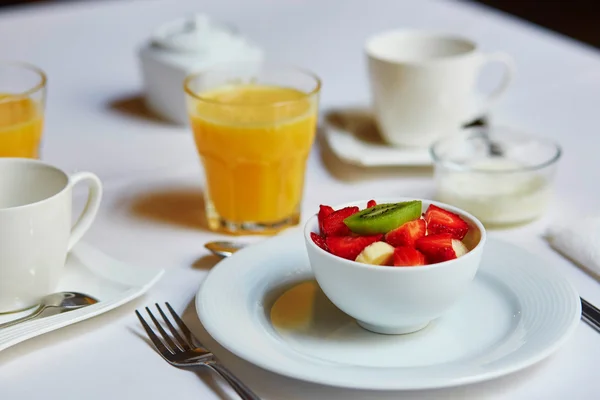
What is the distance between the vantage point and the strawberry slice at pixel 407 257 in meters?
0.71

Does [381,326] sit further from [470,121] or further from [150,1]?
[150,1]

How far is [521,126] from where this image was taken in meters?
1.31

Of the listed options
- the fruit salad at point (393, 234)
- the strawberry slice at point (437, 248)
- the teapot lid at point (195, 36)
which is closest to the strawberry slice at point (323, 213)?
the fruit salad at point (393, 234)

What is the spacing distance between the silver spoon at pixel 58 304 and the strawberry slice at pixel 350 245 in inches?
10.1

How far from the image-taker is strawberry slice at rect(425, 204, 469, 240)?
2.54ft

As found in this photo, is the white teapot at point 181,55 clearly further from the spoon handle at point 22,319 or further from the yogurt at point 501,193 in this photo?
the spoon handle at point 22,319

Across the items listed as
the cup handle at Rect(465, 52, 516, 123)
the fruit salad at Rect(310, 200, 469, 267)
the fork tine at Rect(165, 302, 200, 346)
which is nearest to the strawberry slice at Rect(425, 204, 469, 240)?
the fruit salad at Rect(310, 200, 469, 267)

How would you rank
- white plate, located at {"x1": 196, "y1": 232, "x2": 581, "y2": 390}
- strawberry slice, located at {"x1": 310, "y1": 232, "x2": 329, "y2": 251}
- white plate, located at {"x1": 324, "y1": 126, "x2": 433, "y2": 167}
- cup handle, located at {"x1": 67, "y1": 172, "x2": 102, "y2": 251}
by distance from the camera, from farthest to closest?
white plate, located at {"x1": 324, "y1": 126, "x2": 433, "y2": 167}
cup handle, located at {"x1": 67, "y1": 172, "x2": 102, "y2": 251}
strawberry slice, located at {"x1": 310, "y1": 232, "x2": 329, "y2": 251}
white plate, located at {"x1": 196, "y1": 232, "x2": 581, "y2": 390}

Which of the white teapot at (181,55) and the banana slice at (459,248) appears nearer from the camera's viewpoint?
the banana slice at (459,248)

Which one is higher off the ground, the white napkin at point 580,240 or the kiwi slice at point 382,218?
the kiwi slice at point 382,218

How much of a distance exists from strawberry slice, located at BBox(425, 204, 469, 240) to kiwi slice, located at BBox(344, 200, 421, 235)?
13 mm

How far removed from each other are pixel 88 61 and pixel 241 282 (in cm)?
100

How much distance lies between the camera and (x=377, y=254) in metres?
0.72

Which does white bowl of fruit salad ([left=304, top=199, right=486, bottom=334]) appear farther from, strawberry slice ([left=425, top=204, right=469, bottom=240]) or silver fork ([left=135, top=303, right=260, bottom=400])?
silver fork ([left=135, top=303, right=260, bottom=400])
